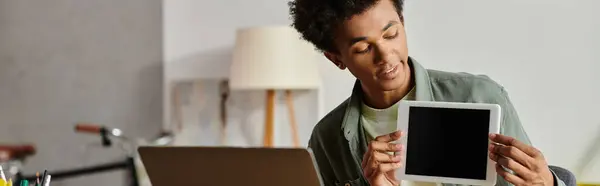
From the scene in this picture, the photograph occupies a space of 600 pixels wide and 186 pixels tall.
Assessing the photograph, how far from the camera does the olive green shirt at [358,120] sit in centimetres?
100

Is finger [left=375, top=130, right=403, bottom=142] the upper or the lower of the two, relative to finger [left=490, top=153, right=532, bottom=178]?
upper

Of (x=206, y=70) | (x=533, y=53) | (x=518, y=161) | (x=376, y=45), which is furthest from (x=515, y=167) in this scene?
(x=206, y=70)

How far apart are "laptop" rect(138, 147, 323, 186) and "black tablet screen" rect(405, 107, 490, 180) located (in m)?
0.13

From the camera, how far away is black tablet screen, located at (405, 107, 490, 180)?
864mm

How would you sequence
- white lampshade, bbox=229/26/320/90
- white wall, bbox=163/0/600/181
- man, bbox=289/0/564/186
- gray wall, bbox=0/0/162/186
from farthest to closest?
gray wall, bbox=0/0/162/186 < white lampshade, bbox=229/26/320/90 < white wall, bbox=163/0/600/181 < man, bbox=289/0/564/186

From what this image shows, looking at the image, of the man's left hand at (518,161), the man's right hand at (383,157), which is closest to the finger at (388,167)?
the man's right hand at (383,157)

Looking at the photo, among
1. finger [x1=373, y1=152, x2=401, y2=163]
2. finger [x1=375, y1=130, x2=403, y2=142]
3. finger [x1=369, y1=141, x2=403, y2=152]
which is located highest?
finger [x1=375, y1=130, x2=403, y2=142]

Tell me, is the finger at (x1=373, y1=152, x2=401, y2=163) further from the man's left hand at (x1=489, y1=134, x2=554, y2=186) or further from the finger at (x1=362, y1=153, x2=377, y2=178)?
the man's left hand at (x1=489, y1=134, x2=554, y2=186)

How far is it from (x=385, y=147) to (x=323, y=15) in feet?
0.69

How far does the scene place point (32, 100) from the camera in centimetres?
244

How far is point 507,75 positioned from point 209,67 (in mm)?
856

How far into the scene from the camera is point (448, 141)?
0.89 meters

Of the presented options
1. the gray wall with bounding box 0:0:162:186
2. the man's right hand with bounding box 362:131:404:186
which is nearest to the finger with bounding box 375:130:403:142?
the man's right hand with bounding box 362:131:404:186

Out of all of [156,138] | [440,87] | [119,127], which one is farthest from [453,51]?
[119,127]
